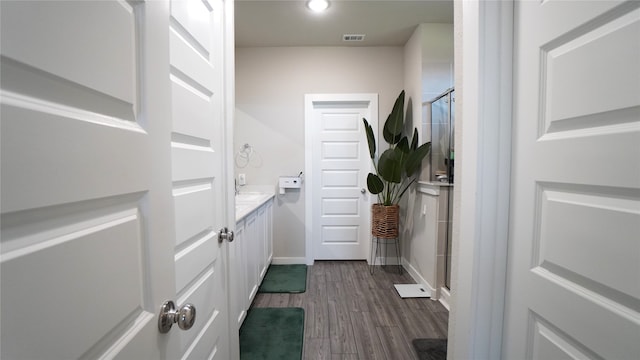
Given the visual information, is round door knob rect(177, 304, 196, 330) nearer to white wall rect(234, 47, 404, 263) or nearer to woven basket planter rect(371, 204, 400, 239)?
woven basket planter rect(371, 204, 400, 239)

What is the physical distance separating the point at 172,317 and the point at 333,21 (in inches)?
112

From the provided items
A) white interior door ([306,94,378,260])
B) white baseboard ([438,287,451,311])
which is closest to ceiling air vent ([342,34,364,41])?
white interior door ([306,94,378,260])

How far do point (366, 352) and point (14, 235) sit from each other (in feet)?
6.39

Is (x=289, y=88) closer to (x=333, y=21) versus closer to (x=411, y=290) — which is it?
(x=333, y=21)

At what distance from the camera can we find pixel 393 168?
8.98ft

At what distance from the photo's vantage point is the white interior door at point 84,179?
0.98ft

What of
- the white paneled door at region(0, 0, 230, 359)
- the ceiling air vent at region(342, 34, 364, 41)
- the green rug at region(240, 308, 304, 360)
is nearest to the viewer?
the white paneled door at region(0, 0, 230, 359)

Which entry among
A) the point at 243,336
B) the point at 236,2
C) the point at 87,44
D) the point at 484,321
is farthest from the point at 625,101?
the point at 236,2

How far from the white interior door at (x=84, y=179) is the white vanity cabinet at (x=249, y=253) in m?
0.79

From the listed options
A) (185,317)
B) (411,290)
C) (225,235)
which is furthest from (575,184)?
(411,290)

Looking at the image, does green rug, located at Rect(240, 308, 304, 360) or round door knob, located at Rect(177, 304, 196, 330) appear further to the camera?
green rug, located at Rect(240, 308, 304, 360)

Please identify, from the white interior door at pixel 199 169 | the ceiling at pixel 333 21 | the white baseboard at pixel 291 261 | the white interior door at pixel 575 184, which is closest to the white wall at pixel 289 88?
the white baseboard at pixel 291 261

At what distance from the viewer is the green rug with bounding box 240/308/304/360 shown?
1.69 metres

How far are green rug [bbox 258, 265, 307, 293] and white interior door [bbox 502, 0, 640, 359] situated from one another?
2.01 metres
